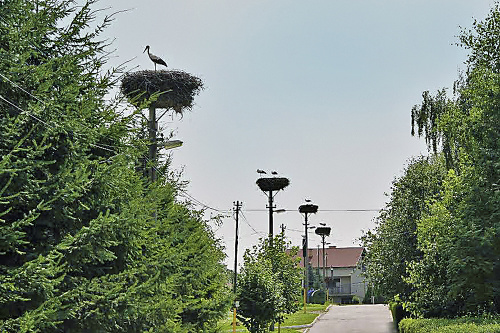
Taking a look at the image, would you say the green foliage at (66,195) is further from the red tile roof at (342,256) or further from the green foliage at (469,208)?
the red tile roof at (342,256)

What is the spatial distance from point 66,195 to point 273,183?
72.3ft

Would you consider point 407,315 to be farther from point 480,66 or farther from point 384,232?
point 480,66

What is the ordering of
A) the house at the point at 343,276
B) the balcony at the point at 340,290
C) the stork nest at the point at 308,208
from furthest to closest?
the house at the point at 343,276, the balcony at the point at 340,290, the stork nest at the point at 308,208

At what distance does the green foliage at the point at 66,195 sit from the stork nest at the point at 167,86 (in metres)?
4.57

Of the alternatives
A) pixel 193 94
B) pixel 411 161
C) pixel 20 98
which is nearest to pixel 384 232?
pixel 411 161

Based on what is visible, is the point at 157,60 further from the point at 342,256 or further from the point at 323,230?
the point at 342,256

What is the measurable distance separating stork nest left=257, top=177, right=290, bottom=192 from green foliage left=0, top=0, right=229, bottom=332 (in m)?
19.4

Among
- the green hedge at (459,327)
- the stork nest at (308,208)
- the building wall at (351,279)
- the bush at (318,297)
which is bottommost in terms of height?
the green hedge at (459,327)

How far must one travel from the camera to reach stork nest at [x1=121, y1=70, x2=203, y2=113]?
13.8 m

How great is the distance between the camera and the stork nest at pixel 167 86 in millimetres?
13774

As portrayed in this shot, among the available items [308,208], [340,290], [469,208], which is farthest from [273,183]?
[340,290]

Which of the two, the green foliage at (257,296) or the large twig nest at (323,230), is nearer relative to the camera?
the green foliage at (257,296)

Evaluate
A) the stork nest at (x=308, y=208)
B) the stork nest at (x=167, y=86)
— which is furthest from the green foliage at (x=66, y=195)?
the stork nest at (x=308, y=208)

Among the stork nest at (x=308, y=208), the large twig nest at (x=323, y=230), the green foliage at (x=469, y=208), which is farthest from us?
the large twig nest at (x=323, y=230)
